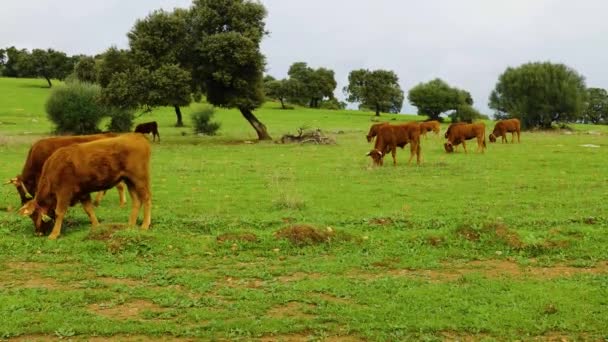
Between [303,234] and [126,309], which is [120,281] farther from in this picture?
[303,234]

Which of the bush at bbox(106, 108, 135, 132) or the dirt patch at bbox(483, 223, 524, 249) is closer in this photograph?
the dirt patch at bbox(483, 223, 524, 249)

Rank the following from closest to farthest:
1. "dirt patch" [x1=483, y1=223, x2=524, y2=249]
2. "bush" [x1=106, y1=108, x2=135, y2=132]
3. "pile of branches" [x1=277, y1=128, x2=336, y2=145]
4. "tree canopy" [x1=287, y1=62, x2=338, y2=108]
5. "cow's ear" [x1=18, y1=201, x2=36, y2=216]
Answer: "dirt patch" [x1=483, y1=223, x2=524, y2=249] → "cow's ear" [x1=18, y1=201, x2=36, y2=216] → "pile of branches" [x1=277, y1=128, x2=336, y2=145] → "bush" [x1=106, y1=108, x2=135, y2=132] → "tree canopy" [x1=287, y1=62, x2=338, y2=108]

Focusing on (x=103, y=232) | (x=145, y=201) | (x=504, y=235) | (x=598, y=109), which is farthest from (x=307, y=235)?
(x=598, y=109)

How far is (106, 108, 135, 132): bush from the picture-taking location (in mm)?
40781

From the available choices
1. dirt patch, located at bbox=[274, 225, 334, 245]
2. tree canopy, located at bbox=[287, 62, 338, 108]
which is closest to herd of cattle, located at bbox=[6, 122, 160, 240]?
dirt patch, located at bbox=[274, 225, 334, 245]

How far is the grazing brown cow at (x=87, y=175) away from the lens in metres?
10.8

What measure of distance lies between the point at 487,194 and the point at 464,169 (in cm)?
568

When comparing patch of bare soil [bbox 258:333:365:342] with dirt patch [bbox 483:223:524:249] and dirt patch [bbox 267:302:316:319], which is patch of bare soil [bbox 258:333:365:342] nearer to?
dirt patch [bbox 267:302:316:319]

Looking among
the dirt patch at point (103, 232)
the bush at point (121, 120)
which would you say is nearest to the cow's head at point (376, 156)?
the dirt patch at point (103, 232)

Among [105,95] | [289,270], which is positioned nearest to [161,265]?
[289,270]

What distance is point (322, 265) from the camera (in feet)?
29.7

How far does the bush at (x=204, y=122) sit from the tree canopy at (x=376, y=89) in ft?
148

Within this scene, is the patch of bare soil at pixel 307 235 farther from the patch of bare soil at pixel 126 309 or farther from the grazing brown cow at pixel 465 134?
the grazing brown cow at pixel 465 134

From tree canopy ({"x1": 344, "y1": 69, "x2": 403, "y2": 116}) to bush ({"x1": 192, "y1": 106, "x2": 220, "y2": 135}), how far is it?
4506cm
